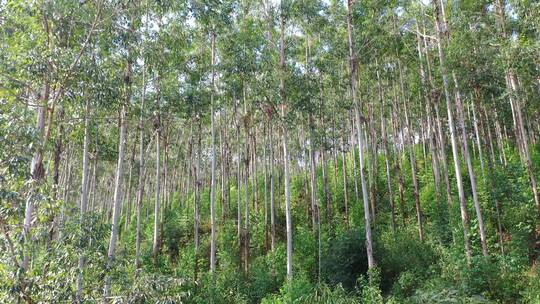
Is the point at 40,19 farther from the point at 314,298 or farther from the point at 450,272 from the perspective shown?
the point at 450,272

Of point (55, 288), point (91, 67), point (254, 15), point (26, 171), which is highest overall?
point (254, 15)

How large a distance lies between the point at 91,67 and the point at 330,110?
1527 centimetres

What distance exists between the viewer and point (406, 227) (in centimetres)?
1670

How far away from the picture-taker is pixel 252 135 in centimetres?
2103

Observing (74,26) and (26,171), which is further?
(74,26)

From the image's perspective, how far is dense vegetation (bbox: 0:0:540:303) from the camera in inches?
237

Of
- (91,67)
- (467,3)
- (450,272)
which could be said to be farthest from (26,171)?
(467,3)

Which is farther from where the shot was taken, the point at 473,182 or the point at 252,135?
the point at 252,135

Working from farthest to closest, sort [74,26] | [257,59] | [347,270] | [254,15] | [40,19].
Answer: [254,15], [257,59], [347,270], [74,26], [40,19]

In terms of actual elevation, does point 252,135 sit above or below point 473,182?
above

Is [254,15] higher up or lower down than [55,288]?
higher up

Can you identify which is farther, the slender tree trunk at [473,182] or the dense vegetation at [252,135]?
the slender tree trunk at [473,182]

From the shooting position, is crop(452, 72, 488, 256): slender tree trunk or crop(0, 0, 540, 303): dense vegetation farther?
crop(452, 72, 488, 256): slender tree trunk

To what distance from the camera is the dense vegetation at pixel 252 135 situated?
19.7 feet
